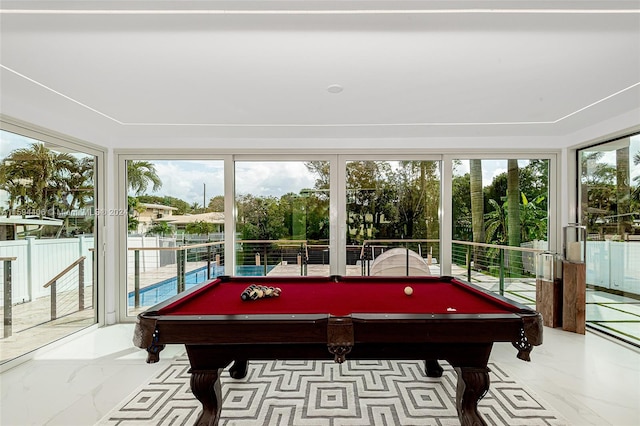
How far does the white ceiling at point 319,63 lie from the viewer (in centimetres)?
167

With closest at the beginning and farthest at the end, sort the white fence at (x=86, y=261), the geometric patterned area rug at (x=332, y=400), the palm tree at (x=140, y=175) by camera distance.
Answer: the geometric patterned area rug at (x=332, y=400)
the white fence at (x=86, y=261)
the palm tree at (x=140, y=175)

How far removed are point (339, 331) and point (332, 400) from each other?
3.11 feet

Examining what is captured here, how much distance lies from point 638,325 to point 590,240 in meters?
0.99

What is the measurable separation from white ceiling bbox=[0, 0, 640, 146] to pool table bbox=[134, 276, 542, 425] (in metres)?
1.58

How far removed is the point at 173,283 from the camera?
4449 mm

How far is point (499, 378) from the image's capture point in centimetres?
276

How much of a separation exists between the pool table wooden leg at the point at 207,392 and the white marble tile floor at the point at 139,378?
85 centimetres

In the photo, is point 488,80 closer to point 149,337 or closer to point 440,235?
point 440,235

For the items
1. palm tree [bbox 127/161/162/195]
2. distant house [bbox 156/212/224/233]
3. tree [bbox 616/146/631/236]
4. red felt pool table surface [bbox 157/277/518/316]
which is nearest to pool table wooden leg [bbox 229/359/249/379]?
red felt pool table surface [bbox 157/277/518/316]

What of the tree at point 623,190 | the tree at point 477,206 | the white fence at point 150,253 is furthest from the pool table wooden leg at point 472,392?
the white fence at point 150,253

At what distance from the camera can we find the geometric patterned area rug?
2.18 m

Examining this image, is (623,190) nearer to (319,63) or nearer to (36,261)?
(319,63)

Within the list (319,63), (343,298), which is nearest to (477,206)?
(343,298)

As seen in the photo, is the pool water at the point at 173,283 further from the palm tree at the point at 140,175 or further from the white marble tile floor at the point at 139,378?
the palm tree at the point at 140,175
